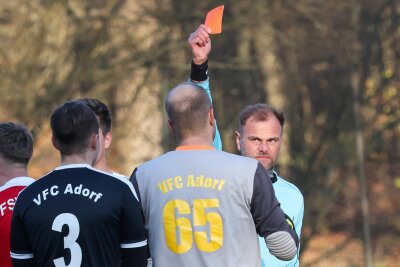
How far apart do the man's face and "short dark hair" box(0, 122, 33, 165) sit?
1.26 meters

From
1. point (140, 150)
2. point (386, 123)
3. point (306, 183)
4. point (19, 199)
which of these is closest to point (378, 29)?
Answer: point (386, 123)

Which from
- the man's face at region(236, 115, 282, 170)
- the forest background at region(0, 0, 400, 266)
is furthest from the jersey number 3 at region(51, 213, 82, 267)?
the forest background at region(0, 0, 400, 266)

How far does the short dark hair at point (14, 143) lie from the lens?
5.14 m

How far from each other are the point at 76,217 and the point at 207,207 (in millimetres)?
574

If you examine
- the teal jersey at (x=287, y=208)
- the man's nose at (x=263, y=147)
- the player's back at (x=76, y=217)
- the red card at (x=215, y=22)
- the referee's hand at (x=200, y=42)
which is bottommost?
the teal jersey at (x=287, y=208)

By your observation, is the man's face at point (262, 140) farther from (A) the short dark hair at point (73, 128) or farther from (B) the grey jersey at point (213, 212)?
(A) the short dark hair at point (73, 128)

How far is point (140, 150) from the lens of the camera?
13234 mm

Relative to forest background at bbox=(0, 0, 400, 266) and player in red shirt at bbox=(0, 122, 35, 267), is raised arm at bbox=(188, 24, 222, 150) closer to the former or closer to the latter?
player in red shirt at bbox=(0, 122, 35, 267)

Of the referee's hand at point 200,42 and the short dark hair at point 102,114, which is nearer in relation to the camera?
the referee's hand at point 200,42

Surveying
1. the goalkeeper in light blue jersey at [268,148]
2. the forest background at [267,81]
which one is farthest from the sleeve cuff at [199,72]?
the forest background at [267,81]

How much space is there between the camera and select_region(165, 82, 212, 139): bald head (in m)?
4.41

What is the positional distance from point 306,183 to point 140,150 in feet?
7.41

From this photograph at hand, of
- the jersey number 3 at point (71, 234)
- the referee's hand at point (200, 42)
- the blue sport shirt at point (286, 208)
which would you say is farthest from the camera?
the blue sport shirt at point (286, 208)

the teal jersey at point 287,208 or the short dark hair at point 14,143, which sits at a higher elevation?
the short dark hair at point 14,143
